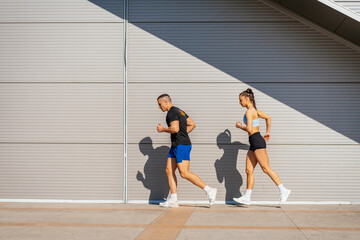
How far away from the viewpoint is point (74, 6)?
7770 millimetres

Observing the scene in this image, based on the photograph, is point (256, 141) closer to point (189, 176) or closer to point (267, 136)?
point (267, 136)

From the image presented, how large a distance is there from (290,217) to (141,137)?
9.87 feet

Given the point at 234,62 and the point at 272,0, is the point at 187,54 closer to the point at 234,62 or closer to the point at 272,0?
the point at 234,62

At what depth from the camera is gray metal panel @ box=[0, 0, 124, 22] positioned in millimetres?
7727

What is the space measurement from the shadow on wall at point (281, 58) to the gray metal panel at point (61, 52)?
0.64 m

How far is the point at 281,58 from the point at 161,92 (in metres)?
2.24

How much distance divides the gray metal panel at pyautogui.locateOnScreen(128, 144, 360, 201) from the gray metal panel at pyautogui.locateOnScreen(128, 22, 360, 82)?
123 centimetres

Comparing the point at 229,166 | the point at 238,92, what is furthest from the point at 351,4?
the point at 229,166

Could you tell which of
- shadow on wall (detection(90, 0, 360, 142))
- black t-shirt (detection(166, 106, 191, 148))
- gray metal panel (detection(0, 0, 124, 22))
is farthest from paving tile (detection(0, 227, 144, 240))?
gray metal panel (detection(0, 0, 124, 22))

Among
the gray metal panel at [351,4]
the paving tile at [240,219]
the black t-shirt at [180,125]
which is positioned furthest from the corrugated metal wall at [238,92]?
the paving tile at [240,219]

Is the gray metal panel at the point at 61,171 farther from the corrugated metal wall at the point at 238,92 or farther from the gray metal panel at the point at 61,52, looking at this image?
the gray metal panel at the point at 61,52

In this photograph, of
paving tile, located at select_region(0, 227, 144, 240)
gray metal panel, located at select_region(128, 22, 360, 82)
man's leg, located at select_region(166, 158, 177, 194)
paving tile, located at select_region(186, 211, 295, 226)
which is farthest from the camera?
gray metal panel, located at select_region(128, 22, 360, 82)

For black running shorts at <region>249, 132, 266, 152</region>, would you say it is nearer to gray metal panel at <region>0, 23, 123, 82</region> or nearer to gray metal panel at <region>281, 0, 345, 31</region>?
gray metal panel at <region>281, 0, 345, 31</region>

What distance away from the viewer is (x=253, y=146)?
675 cm
